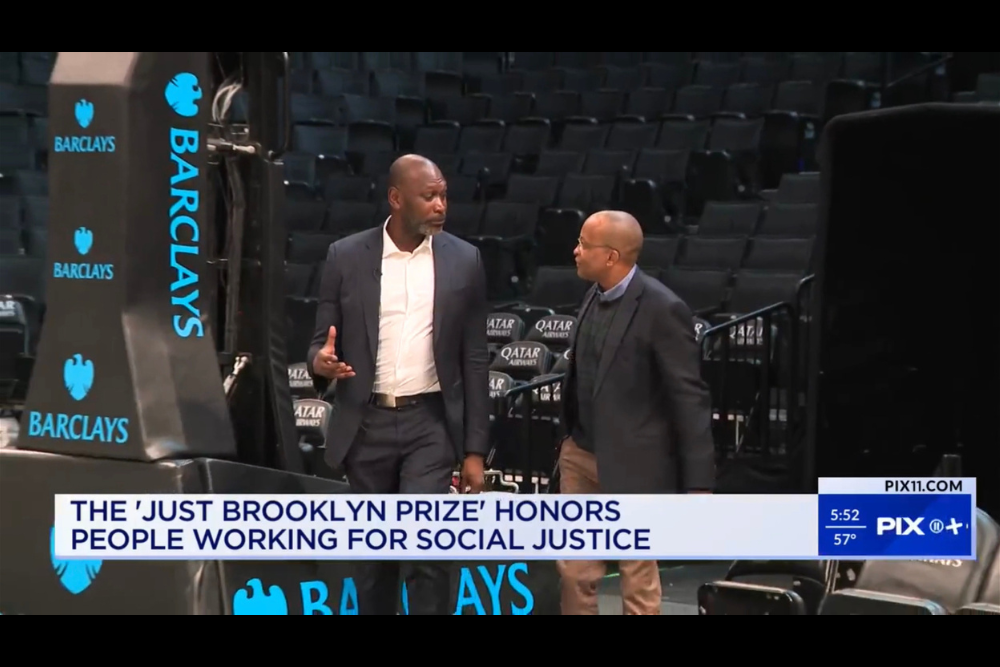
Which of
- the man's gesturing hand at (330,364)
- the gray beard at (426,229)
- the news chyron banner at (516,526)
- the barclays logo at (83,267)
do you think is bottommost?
the news chyron banner at (516,526)

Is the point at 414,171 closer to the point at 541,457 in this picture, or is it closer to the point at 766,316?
the point at 541,457

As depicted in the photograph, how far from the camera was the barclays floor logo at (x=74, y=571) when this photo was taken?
186 inches

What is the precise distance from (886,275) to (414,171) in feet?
5.98

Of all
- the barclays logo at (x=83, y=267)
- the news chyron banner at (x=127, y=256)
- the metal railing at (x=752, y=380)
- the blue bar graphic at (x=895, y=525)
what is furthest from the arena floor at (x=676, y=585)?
the metal railing at (x=752, y=380)

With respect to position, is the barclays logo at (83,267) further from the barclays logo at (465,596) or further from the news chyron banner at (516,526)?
the barclays logo at (465,596)

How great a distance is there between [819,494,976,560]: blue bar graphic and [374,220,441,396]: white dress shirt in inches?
54.3

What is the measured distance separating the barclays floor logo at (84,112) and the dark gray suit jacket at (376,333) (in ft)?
2.89

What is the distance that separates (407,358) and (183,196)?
897 mm

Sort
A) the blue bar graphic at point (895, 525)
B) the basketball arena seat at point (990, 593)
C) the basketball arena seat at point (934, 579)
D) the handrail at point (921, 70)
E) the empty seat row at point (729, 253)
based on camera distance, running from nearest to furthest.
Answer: the basketball arena seat at point (990, 593) < the basketball arena seat at point (934, 579) < the blue bar graphic at point (895, 525) < the empty seat row at point (729, 253) < the handrail at point (921, 70)

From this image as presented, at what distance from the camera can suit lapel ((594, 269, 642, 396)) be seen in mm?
4625

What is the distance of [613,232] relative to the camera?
15.5ft

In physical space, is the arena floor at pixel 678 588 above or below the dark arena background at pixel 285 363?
below

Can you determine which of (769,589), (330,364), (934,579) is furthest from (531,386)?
(934,579)
